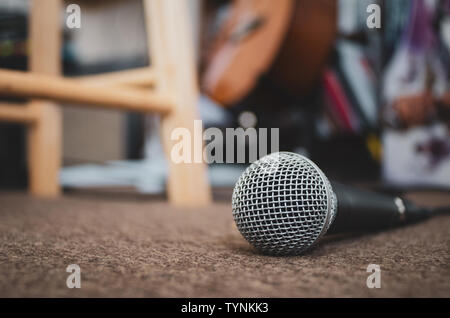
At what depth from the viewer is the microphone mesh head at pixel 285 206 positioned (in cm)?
48

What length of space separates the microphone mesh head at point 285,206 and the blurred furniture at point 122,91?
0.61 metres

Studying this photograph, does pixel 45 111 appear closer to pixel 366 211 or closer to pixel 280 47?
pixel 280 47

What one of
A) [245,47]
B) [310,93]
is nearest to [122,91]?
[245,47]

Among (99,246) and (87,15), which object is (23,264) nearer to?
(99,246)

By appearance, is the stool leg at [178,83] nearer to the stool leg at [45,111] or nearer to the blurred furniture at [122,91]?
the blurred furniture at [122,91]

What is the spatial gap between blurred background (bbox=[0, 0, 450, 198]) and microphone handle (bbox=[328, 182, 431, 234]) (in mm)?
1165

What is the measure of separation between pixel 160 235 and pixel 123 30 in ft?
10.4

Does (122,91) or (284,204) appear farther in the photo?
(122,91)

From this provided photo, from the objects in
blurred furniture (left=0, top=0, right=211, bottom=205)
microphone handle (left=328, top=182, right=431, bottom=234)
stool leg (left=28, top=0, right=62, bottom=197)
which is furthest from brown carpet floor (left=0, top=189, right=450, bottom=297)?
stool leg (left=28, top=0, right=62, bottom=197)

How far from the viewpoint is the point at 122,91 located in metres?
1.04

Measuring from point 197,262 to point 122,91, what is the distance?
26.6 inches

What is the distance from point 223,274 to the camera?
1.37 ft

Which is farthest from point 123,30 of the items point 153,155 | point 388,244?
point 388,244

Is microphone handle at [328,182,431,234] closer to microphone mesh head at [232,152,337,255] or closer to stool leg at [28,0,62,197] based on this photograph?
microphone mesh head at [232,152,337,255]
